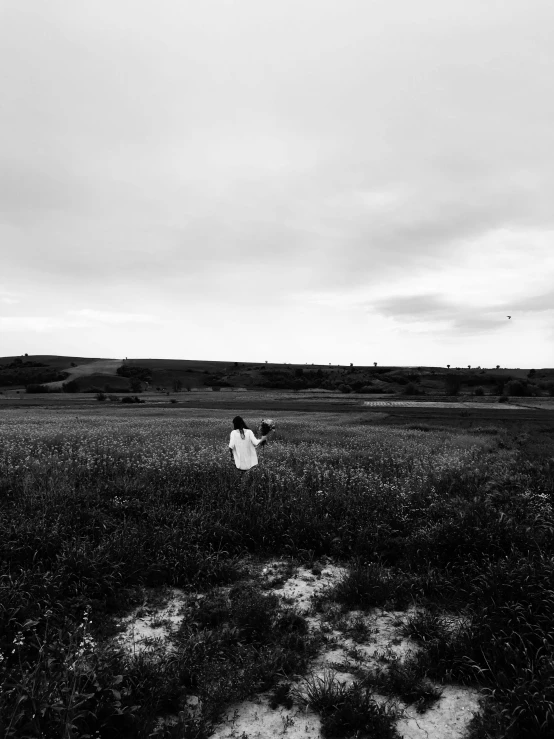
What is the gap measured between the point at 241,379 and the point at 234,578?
136 meters

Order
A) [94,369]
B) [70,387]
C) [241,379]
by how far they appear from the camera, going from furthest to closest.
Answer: [94,369] < [241,379] < [70,387]

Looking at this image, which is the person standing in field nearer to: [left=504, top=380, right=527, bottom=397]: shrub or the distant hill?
the distant hill

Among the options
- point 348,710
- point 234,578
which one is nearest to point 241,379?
point 234,578

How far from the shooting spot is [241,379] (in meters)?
142

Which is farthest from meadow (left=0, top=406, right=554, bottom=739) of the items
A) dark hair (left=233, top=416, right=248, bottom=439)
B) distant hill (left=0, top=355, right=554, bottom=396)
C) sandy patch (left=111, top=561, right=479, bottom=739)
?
distant hill (left=0, top=355, right=554, bottom=396)

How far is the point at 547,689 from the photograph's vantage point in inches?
150

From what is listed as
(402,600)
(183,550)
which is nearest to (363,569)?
(402,600)

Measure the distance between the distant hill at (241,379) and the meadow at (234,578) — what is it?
330 feet

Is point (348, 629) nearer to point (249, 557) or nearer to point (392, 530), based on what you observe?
point (249, 557)

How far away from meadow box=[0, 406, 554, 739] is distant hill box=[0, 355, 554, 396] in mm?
100612

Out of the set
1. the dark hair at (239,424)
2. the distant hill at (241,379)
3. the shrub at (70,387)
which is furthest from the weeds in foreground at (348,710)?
the shrub at (70,387)

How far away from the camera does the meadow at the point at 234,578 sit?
12.8ft

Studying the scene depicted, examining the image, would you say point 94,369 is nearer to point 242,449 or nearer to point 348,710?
point 242,449

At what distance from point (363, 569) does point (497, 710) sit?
9.19 ft
